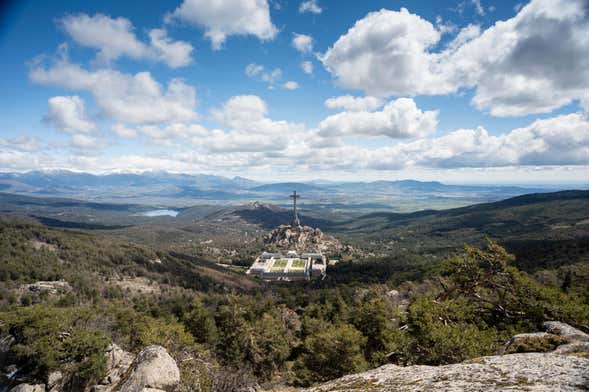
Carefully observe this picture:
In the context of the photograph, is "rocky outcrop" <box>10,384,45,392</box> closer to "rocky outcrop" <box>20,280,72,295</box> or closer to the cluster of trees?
the cluster of trees

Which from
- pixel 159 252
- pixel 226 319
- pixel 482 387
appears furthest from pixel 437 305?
pixel 159 252

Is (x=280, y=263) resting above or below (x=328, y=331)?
below

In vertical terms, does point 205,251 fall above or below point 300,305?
below

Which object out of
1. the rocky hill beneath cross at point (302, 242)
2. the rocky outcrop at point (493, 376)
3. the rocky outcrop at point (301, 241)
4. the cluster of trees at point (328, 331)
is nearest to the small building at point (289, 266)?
the rocky hill beneath cross at point (302, 242)

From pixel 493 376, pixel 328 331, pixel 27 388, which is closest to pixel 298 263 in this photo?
pixel 328 331

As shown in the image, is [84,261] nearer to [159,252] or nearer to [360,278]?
[159,252]

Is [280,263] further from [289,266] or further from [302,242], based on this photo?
[302,242]
